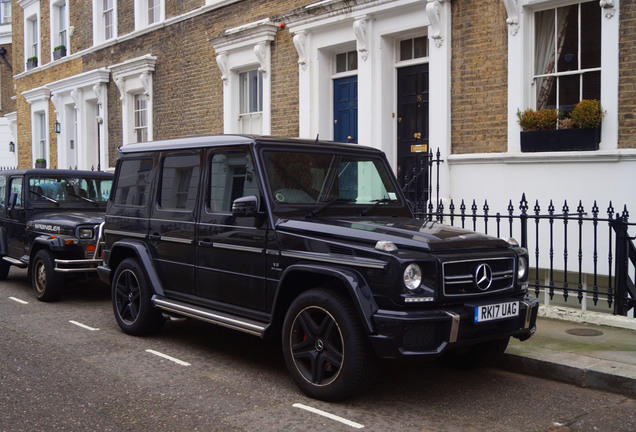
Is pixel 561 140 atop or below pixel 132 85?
below

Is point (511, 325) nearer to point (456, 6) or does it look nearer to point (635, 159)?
point (635, 159)

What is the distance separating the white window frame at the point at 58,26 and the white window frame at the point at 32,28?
3.73ft

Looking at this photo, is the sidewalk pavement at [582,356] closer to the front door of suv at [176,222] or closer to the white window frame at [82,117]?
the front door of suv at [176,222]

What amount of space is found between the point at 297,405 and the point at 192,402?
0.78m

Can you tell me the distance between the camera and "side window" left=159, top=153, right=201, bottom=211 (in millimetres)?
6562

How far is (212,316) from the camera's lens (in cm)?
602

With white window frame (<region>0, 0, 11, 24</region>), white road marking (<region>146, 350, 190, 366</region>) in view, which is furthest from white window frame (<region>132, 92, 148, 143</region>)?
white window frame (<region>0, 0, 11, 24</region>)

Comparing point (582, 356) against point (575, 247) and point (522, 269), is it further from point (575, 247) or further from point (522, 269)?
point (575, 247)

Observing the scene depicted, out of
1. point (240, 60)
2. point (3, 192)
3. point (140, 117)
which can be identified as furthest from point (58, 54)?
point (3, 192)

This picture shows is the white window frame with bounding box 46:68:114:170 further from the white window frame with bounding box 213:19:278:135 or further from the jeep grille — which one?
the jeep grille

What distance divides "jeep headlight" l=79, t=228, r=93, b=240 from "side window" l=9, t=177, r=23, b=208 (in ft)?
5.49

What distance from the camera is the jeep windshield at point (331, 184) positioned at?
586 centimetres

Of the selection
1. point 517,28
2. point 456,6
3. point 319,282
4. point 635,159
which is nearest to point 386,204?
point 319,282

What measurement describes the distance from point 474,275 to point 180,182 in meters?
3.12
